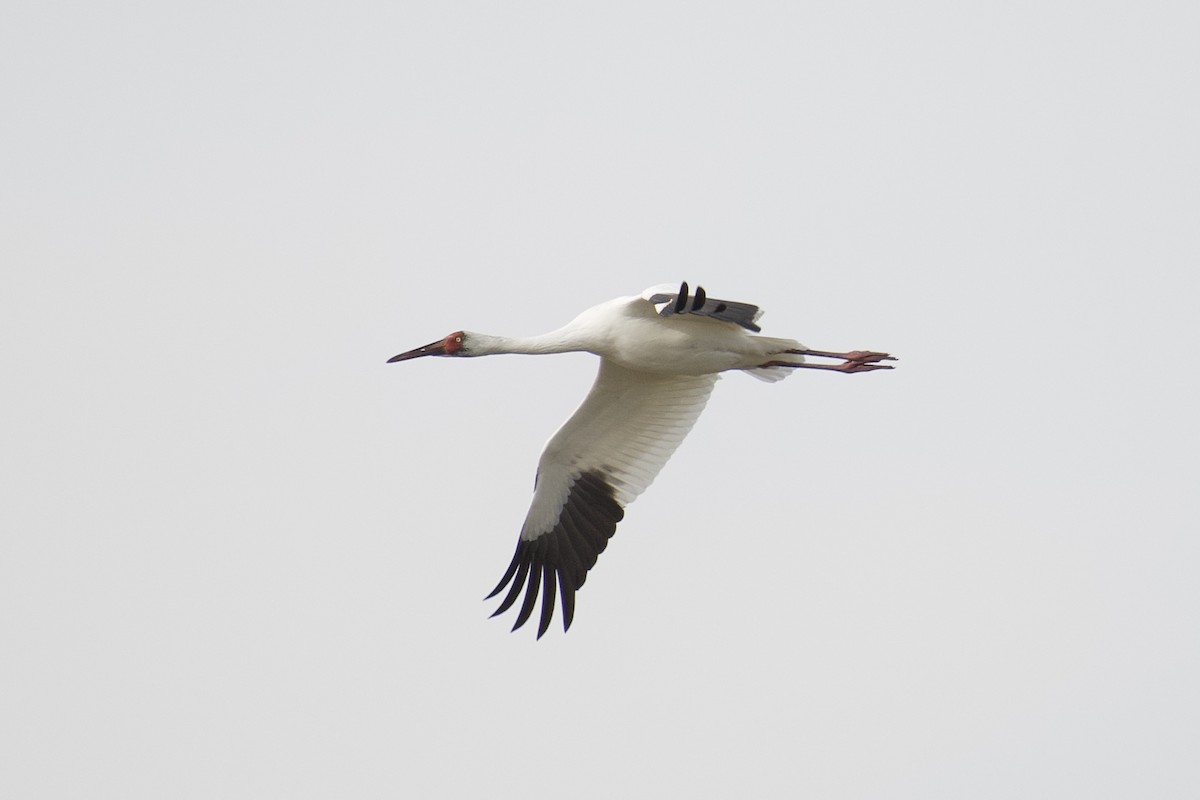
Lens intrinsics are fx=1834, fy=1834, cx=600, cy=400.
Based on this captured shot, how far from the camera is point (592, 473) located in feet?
51.1

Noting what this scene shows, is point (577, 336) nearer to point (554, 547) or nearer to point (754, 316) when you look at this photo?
point (754, 316)

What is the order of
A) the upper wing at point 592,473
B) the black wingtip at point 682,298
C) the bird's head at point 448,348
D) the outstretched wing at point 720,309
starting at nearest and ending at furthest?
the black wingtip at point 682,298
the outstretched wing at point 720,309
the bird's head at point 448,348
the upper wing at point 592,473

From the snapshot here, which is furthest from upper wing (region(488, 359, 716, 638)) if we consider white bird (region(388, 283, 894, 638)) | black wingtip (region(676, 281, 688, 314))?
black wingtip (region(676, 281, 688, 314))

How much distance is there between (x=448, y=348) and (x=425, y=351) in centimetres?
19

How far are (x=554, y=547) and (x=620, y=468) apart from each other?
0.87 m

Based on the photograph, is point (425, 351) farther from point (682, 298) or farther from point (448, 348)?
point (682, 298)

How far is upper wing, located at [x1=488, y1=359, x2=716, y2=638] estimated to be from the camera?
15.3 metres

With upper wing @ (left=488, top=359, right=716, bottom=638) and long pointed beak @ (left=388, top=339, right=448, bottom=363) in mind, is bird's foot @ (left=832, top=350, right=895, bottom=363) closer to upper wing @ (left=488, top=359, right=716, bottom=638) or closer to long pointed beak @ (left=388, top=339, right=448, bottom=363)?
upper wing @ (left=488, top=359, right=716, bottom=638)

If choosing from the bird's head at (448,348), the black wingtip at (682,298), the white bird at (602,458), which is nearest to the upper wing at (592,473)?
the white bird at (602,458)

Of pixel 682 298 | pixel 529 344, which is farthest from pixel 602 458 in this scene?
pixel 682 298

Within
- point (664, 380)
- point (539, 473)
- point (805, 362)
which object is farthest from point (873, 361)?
point (539, 473)

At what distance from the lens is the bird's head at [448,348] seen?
14.4 m

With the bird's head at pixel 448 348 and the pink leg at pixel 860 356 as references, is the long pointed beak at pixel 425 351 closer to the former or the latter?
the bird's head at pixel 448 348

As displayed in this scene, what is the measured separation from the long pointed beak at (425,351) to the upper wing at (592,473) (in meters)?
1.49
